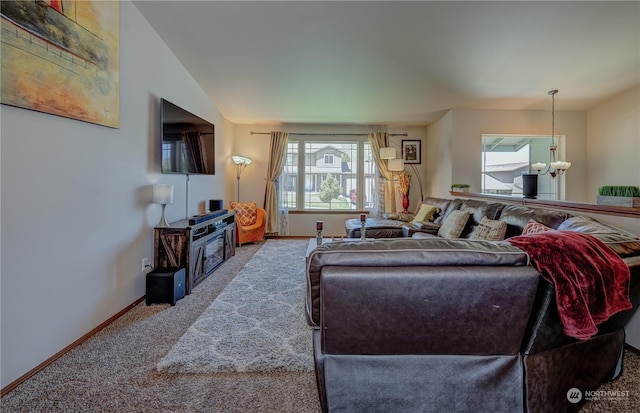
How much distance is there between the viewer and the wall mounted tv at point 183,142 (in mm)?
3098

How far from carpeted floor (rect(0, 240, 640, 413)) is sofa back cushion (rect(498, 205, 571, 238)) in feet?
3.37

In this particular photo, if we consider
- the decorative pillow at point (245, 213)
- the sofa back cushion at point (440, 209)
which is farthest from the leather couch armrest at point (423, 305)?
the decorative pillow at point (245, 213)

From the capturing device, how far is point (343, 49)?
11.0ft

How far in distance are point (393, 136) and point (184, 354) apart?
5.55 meters

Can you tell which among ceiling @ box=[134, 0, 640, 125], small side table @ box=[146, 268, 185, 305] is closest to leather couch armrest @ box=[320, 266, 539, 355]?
small side table @ box=[146, 268, 185, 305]

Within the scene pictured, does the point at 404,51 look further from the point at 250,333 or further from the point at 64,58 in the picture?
the point at 250,333

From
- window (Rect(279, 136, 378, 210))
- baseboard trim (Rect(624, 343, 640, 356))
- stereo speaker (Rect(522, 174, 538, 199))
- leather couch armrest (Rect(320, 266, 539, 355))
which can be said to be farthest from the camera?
window (Rect(279, 136, 378, 210))

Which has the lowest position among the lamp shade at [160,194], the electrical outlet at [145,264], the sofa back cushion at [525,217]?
the electrical outlet at [145,264]

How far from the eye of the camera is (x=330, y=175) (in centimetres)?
615

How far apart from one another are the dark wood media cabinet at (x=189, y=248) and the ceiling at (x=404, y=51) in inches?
83.3

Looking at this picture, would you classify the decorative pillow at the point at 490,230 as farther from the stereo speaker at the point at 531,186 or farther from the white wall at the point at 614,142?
the white wall at the point at 614,142

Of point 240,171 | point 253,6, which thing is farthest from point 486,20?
point 240,171

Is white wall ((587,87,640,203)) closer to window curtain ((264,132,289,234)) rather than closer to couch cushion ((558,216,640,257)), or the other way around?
couch cushion ((558,216,640,257))

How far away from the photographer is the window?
241 inches
